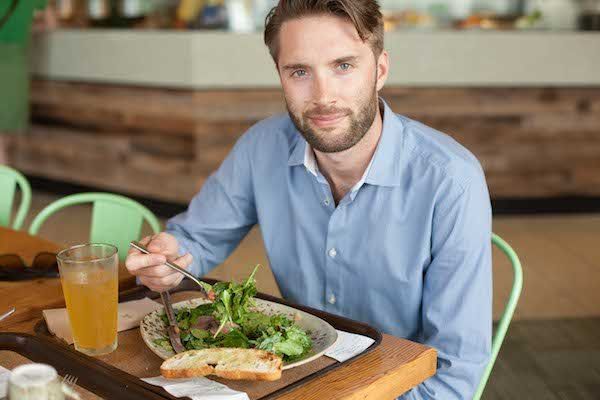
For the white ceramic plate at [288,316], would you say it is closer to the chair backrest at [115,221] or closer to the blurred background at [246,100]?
Answer: the chair backrest at [115,221]

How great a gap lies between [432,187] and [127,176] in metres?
3.65

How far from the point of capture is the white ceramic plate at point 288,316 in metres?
1.17

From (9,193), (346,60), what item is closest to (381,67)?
(346,60)

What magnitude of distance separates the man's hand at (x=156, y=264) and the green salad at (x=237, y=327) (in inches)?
2.7

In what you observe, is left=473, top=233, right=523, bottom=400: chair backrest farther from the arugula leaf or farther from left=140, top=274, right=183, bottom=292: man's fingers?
left=140, top=274, right=183, bottom=292: man's fingers

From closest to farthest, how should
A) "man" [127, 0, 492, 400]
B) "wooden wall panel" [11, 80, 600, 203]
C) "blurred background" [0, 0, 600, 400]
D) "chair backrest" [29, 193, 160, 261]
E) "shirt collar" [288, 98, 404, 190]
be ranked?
"man" [127, 0, 492, 400], "shirt collar" [288, 98, 404, 190], "chair backrest" [29, 193, 160, 261], "blurred background" [0, 0, 600, 400], "wooden wall panel" [11, 80, 600, 203]

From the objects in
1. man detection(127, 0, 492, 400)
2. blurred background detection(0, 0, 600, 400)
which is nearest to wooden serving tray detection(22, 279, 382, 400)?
man detection(127, 0, 492, 400)

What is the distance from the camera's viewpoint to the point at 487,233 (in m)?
1.46

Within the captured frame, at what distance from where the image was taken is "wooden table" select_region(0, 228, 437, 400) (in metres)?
1.08

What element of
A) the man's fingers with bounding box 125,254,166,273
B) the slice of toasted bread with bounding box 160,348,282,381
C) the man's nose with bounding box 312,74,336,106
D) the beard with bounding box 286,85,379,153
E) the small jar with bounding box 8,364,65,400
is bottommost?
the slice of toasted bread with bounding box 160,348,282,381

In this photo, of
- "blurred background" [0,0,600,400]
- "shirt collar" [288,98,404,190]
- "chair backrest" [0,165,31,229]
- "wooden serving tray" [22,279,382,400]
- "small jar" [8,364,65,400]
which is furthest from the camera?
"blurred background" [0,0,600,400]

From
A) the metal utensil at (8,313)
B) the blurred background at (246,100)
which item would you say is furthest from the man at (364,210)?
the blurred background at (246,100)

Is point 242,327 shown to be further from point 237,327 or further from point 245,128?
point 245,128

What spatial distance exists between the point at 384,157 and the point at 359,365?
0.50 m
